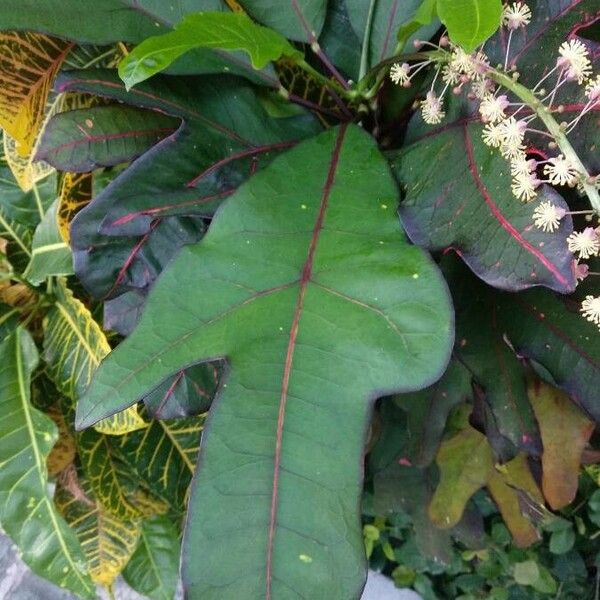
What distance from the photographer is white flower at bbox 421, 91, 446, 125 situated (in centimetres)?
42

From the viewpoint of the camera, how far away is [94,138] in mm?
480

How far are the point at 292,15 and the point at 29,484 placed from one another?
48cm

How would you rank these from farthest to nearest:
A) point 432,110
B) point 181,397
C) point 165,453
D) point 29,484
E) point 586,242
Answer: point 165,453 < point 29,484 < point 181,397 < point 432,110 < point 586,242

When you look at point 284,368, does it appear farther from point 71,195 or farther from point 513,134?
point 71,195

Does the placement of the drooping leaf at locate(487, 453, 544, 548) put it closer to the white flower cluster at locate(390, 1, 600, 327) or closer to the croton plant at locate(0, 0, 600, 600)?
the croton plant at locate(0, 0, 600, 600)

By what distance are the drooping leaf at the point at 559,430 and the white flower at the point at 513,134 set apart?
0.24 m

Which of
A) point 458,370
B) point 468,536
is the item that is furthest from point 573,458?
point 468,536

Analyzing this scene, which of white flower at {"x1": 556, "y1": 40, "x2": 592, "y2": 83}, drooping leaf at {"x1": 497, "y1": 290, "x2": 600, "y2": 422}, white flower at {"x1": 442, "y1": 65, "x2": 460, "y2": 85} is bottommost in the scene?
drooping leaf at {"x1": 497, "y1": 290, "x2": 600, "y2": 422}

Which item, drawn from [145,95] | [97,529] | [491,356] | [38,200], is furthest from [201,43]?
[97,529]

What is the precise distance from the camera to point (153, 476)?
0.78 metres

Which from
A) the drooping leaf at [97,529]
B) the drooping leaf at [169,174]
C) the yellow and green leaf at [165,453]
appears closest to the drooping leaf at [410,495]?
the yellow and green leaf at [165,453]

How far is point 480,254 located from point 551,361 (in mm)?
129

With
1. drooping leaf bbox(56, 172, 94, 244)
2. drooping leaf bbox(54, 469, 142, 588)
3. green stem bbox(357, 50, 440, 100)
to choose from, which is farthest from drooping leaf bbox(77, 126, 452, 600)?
drooping leaf bbox(54, 469, 142, 588)

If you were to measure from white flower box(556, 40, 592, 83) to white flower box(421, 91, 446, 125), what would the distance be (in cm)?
8
